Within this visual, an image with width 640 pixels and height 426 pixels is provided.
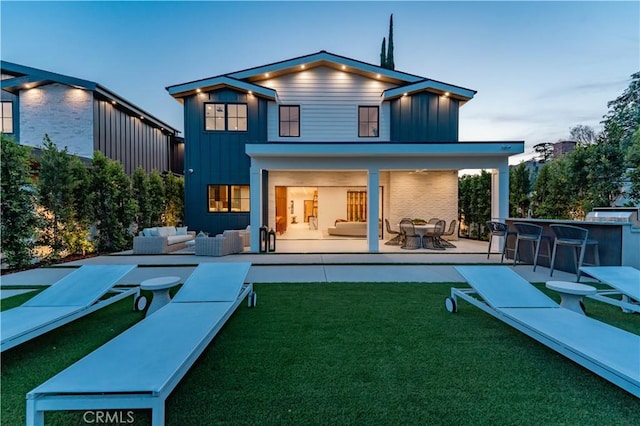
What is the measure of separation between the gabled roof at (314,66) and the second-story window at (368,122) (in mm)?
807

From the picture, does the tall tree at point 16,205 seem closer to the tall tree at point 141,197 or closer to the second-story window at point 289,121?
the tall tree at point 141,197

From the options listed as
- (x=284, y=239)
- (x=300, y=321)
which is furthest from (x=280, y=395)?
(x=284, y=239)

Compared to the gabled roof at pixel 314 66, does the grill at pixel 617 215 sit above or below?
below

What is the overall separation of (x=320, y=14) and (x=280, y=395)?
50.6 ft

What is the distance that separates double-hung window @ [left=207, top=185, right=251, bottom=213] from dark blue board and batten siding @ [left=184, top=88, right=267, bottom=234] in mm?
177

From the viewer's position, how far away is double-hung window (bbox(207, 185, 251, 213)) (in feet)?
41.7

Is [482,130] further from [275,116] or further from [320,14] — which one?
[275,116]

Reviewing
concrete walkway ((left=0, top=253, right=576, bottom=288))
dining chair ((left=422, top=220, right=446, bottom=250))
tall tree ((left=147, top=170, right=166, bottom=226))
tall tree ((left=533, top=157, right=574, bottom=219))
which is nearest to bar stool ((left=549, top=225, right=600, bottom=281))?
concrete walkway ((left=0, top=253, right=576, bottom=288))

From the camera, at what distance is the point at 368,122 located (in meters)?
13.2

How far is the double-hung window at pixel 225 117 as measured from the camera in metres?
12.6

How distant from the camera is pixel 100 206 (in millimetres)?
10195

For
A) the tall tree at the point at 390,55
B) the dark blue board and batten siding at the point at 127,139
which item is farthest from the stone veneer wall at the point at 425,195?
the dark blue board and batten siding at the point at 127,139

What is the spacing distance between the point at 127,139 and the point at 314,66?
10780 mm

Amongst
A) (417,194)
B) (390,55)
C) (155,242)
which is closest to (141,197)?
(155,242)
